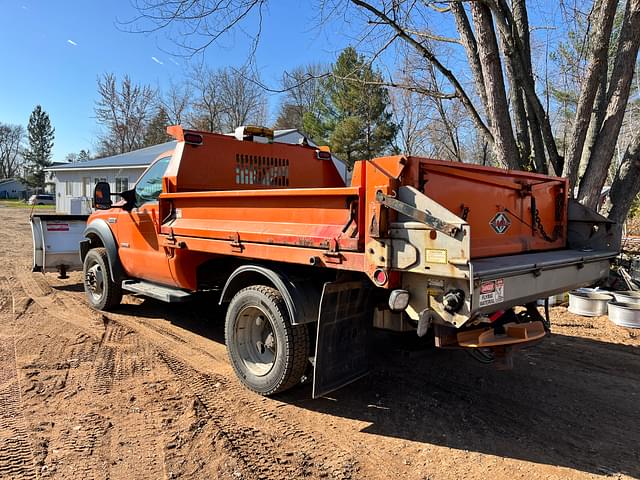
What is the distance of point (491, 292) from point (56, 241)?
27.4ft

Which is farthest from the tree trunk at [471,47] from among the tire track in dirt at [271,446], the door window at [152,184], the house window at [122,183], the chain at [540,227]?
the house window at [122,183]

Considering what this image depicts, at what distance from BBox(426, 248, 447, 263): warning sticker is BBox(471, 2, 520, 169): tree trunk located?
566cm

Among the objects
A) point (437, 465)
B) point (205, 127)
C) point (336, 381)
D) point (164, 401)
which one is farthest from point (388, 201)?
point (205, 127)

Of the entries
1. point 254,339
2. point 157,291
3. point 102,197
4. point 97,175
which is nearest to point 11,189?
point 97,175

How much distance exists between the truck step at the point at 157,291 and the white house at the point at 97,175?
21141 millimetres

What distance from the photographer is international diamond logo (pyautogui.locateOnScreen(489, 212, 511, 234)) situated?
157 inches

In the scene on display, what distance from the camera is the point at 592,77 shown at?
7.15 metres

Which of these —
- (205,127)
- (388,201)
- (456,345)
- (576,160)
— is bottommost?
(456,345)

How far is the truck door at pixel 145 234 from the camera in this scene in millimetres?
5652

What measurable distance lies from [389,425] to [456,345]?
0.89 m

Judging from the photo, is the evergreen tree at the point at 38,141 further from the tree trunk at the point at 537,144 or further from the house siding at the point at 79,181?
the tree trunk at the point at 537,144

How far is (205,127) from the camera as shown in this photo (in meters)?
42.7

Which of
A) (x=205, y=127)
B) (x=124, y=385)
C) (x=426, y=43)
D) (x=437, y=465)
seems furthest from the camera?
(x=205, y=127)

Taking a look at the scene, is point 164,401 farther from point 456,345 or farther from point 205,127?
point 205,127
